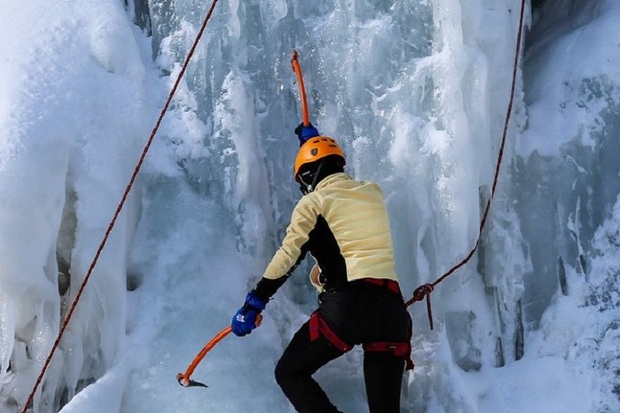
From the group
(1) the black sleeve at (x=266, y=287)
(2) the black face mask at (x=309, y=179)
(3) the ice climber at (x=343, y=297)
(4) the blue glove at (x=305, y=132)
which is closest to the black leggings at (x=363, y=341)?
(3) the ice climber at (x=343, y=297)

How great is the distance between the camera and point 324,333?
3.18 metres

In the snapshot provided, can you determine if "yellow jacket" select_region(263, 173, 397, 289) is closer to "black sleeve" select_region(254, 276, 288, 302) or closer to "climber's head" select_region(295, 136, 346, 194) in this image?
"black sleeve" select_region(254, 276, 288, 302)

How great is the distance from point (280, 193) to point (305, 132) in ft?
1.42

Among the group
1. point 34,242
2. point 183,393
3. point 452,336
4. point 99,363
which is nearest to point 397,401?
point 452,336

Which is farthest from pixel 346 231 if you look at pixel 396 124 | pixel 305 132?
pixel 396 124

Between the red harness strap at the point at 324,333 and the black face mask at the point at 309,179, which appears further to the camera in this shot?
the black face mask at the point at 309,179

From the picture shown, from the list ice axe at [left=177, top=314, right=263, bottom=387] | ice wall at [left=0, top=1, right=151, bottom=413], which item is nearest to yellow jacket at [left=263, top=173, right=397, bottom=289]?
ice axe at [left=177, top=314, right=263, bottom=387]

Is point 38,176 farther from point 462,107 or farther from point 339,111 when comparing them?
point 462,107

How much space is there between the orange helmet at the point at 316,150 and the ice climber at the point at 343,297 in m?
0.11

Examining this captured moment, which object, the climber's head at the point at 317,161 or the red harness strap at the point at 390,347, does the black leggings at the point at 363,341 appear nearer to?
the red harness strap at the point at 390,347

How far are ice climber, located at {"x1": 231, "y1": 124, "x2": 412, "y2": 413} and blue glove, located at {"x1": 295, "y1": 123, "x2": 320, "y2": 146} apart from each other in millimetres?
414

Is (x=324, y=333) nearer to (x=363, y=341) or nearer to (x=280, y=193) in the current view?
(x=363, y=341)

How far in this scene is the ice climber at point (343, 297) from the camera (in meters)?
3.11

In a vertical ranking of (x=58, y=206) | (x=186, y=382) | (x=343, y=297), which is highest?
(x=58, y=206)
